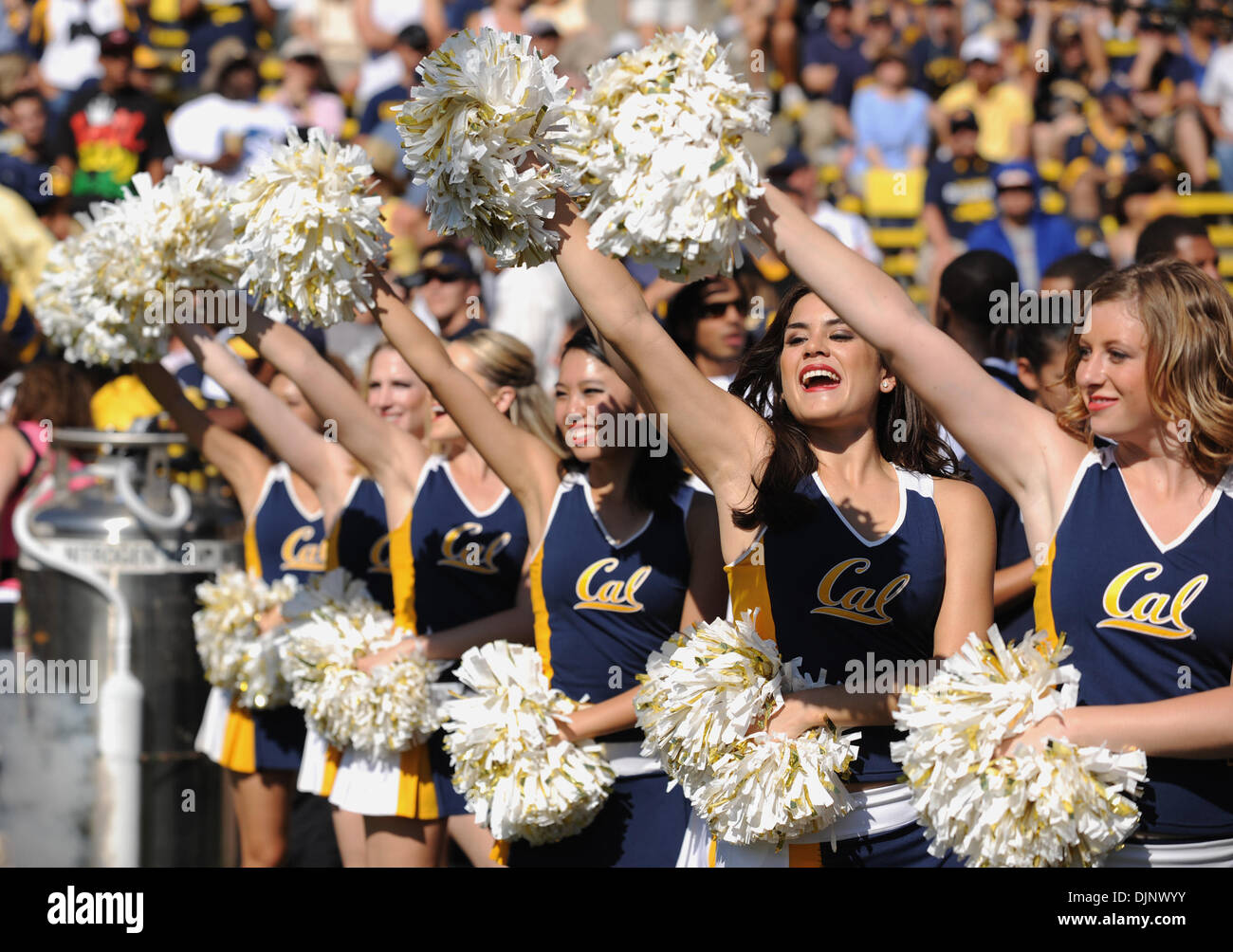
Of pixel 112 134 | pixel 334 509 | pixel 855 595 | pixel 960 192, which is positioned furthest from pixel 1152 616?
pixel 112 134

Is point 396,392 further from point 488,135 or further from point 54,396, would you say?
point 488,135

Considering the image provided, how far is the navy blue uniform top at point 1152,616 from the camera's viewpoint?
229cm

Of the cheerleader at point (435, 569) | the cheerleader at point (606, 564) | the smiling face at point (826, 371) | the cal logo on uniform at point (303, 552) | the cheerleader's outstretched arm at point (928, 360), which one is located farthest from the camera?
the cal logo on uniform at point (303, 552)

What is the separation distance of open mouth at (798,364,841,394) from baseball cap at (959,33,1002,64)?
8.48 m

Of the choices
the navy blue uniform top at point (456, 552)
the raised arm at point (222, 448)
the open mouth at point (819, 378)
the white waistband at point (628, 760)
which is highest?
the raised arm at point (222, 448)

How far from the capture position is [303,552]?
494 centimetres

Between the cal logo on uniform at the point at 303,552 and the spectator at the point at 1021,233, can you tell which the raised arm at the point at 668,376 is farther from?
the spectator at the point at 1021,233

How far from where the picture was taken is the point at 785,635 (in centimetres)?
268

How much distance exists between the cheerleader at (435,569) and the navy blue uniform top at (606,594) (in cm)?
53

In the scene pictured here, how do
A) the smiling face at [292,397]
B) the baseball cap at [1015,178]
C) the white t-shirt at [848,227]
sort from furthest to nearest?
the white t-shirt at [848,227]
the baseball cap at [1015,178]
the smiling face at [292,397]

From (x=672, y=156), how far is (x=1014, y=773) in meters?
1.10

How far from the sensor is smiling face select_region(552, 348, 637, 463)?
3.38m

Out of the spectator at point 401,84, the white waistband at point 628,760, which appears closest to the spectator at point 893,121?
the spectator at point 401,84

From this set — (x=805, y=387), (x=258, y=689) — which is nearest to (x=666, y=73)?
(x=805, y=387)
